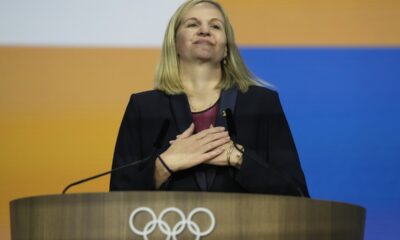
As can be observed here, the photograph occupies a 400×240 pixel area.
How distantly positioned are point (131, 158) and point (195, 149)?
0.24 metres

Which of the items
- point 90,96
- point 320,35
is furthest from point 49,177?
point 320,35

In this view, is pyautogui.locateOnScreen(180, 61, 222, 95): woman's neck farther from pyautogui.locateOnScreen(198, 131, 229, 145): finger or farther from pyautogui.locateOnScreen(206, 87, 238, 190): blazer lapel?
pyautogui.locateOnScreen(198, 131, 229, 145): finger

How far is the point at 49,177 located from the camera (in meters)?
2.97

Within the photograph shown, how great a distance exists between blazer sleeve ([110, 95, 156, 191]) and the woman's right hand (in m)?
0.05

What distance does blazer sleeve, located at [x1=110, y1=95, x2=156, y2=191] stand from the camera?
2156mm

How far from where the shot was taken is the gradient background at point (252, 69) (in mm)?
2938

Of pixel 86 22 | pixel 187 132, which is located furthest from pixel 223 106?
pixel 86 22

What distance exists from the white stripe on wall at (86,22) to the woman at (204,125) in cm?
58

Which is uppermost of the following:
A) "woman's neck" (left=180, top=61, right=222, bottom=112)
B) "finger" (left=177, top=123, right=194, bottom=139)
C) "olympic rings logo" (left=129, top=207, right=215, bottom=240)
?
"woman's neck" (left=180, top=61, right=222, bottom=112)

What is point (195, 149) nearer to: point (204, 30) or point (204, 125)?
point (204, 125)

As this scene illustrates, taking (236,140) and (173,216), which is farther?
(236,140)

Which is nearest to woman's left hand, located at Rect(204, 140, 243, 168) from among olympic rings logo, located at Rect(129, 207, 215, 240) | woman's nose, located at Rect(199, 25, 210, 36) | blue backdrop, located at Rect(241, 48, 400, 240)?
woman's nose, located at Rect(199, 25, 210, 36)

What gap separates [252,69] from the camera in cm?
295

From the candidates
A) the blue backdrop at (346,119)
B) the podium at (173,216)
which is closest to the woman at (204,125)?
the podium at (173,216)
